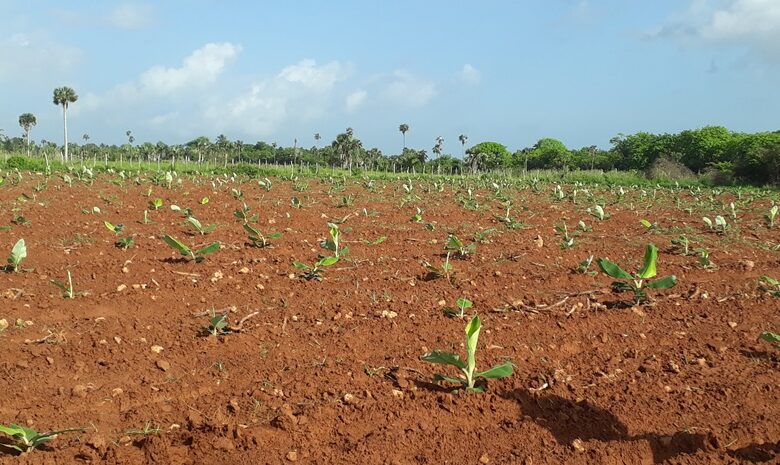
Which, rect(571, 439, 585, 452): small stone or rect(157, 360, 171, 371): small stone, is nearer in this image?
rect(571, 439, 585, 452): small stone

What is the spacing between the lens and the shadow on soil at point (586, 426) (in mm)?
2580

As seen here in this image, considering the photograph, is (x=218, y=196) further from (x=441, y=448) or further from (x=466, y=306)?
(x=441, y=448)

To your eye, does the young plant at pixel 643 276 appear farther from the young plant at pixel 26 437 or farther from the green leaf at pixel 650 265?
the young plant at pixel 26 437

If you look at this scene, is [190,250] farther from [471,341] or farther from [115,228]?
[471,341]

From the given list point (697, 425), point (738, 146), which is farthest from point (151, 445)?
point (738, 146)

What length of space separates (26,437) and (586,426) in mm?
2202

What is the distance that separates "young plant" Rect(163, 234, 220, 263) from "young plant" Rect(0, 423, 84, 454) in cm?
301

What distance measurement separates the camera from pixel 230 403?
111 inches

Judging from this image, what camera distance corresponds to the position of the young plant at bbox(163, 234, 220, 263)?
5.40 meters

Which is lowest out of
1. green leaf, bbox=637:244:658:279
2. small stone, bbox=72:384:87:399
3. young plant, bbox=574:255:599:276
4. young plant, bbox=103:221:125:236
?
small stone, bbox=72:384:87:399

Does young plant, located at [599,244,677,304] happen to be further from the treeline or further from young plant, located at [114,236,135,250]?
the treeline

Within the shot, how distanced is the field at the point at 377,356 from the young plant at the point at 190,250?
3.9 inches

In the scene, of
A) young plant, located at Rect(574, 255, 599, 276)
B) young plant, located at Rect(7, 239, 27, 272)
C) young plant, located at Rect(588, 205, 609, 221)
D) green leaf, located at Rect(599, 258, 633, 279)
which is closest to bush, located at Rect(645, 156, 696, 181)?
young plant, located at Rect(588, 205, 609, 221)

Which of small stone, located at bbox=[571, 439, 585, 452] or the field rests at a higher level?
the field
